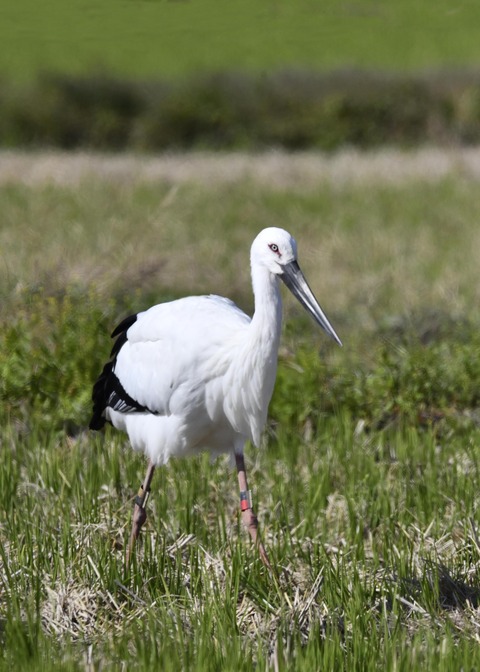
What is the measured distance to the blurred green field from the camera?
1352cm

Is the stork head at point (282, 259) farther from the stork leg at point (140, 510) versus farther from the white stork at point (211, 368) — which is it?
the stork leg at point (140, 510)

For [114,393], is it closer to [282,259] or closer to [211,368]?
[211,368]

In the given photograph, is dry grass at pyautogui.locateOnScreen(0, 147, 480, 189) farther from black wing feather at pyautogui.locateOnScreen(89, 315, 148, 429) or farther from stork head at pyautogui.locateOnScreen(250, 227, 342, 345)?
stork head at pyautogui.locateOnScreen(250, 227, 342, 345)

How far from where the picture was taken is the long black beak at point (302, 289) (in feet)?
13.6

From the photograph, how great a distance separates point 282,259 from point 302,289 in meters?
0.13

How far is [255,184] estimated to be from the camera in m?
15.6

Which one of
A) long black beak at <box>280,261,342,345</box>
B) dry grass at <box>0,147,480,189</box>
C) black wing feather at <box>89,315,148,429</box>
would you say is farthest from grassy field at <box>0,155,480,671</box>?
dry grass at <box>0,147,480,189</box>

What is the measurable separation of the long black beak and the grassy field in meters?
0.76

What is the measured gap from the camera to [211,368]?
14.4ft

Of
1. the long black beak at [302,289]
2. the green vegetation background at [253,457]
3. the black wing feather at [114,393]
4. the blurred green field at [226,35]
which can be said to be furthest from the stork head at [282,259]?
the blurred green field at [226,35]

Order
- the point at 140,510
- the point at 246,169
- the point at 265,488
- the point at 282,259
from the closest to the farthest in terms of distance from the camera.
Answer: the point at 282,259
the point at 140,510
the point at 265,488
the point at 246,169

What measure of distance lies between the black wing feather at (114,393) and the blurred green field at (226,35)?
4.93 metres

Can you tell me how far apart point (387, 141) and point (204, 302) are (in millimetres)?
20655

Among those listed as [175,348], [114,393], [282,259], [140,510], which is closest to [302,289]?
[282,259]
